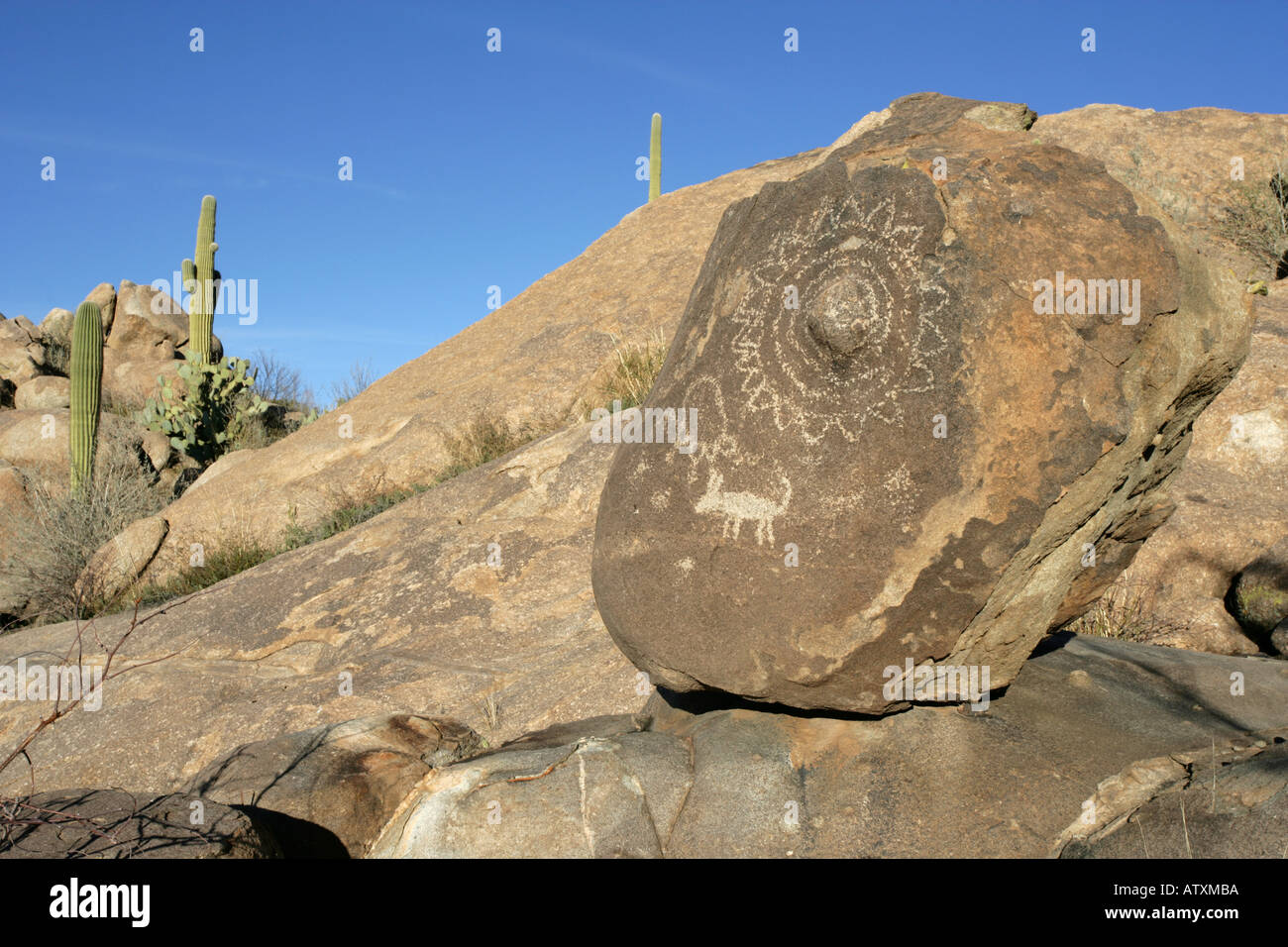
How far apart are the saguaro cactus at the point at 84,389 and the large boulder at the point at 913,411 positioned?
10477mm

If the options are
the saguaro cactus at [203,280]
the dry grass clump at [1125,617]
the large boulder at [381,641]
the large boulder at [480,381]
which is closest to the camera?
the large boulder at [381,641]

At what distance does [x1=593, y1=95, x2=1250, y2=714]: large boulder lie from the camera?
109 inches

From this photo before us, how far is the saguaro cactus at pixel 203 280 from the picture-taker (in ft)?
44.9

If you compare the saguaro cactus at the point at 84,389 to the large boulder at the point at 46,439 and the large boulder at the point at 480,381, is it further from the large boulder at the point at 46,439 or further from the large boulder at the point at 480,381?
the large boulder at the point at 480,381

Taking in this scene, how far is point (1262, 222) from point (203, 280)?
42.9 feet

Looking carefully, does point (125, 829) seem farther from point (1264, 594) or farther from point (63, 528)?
point (63, 528)

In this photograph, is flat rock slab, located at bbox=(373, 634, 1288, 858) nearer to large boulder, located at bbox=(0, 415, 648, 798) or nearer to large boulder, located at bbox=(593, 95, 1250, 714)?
large boulder, located at bbox=(593, 95, 1250, 714)

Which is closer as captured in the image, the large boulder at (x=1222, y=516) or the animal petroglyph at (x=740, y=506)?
the animal petroglyph at (x=740, y=506)

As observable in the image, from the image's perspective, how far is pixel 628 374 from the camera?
25.9ft

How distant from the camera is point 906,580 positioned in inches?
111

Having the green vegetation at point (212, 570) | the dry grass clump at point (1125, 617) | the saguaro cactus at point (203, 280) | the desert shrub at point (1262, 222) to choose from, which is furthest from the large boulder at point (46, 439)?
the desert shrub at point (1262, 222)

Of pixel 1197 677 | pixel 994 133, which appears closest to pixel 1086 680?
pixel 1197 677

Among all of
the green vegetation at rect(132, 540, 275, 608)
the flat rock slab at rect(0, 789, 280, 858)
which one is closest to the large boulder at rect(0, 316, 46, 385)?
the green vegetation at rect(132, 540, 275, 608)

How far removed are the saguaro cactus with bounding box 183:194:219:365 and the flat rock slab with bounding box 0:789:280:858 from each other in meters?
11.7
